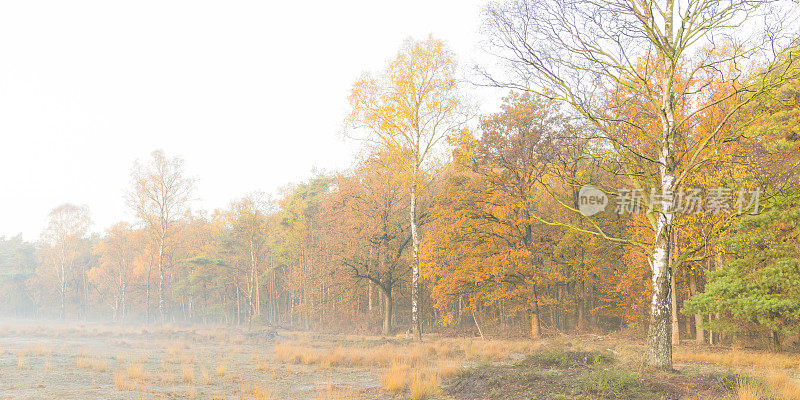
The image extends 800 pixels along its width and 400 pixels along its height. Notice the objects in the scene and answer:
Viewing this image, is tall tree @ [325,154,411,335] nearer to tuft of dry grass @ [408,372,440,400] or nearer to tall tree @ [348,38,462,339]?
tall tree @ [348,38,462,339]

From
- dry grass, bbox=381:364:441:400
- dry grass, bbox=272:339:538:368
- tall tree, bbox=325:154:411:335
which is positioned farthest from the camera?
tall tree, bbox=325:154:411:335

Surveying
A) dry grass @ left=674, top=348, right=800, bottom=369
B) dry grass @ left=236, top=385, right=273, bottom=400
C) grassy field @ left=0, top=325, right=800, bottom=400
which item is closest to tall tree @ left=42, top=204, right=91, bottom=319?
grassy field @ left=0, top=325, right=800, bottom=400

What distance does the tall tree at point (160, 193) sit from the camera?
3488 cm

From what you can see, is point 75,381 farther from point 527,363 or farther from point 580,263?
point 580,263

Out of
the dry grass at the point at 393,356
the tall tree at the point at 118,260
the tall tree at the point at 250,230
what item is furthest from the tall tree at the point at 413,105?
the tall tree at the point at 118,260

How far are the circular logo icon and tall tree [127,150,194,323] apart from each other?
3025 centimetres

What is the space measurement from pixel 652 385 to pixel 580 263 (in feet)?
53.1

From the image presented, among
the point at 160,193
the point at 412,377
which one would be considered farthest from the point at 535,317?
the point at 160,193

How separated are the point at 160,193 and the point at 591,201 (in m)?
32.1

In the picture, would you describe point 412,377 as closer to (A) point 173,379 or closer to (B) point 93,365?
(A) point 173,379

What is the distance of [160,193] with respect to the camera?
3531 centimetres

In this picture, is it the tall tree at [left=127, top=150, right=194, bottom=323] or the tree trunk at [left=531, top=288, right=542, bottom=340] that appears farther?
the tall tree at [left=127, top=150, right=194, bottom=323]

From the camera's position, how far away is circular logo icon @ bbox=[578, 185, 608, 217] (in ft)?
67.2

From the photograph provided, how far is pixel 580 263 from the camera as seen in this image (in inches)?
887
